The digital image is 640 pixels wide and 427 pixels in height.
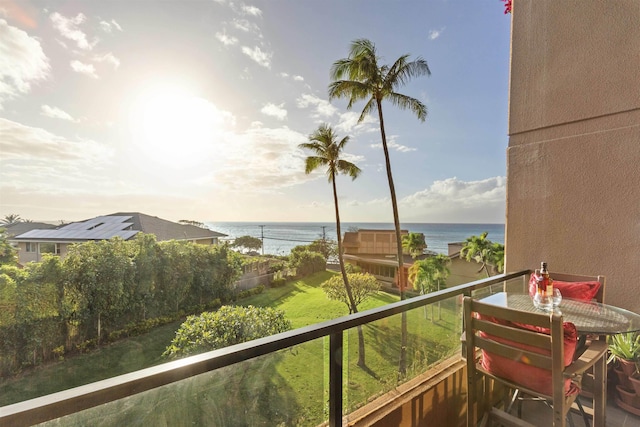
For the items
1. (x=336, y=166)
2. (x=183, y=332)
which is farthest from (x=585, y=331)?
(x=336, y=166)

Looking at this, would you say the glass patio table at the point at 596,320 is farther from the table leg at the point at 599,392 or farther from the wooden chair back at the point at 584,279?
the wooden chair back at the point at 584,279

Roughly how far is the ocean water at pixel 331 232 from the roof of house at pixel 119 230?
13215 millimetres

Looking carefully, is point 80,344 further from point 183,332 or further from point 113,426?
point 113,426

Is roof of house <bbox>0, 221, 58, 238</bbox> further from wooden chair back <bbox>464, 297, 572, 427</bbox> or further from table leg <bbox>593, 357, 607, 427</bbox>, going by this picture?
table leg <bbox>593, 357, 607, 427</bbox>

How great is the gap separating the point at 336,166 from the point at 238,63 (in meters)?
7.07

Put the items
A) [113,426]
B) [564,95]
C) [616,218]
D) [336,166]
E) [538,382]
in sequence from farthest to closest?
[336,166], [564,95], [616,218], [538,382], [113,426]

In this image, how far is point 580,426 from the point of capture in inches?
68.9

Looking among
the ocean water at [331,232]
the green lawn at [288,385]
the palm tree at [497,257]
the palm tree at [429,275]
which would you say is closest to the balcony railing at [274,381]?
the green lawn at [288,385]

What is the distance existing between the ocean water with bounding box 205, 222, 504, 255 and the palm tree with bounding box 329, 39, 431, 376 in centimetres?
2469

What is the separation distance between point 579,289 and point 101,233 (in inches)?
875

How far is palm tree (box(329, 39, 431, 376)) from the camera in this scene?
994 centimetres

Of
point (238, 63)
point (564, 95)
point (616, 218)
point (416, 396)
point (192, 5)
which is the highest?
point (238, 63)

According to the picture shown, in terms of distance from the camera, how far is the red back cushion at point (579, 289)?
1.91m

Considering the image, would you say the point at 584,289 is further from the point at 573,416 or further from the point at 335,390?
the point at 335,390
